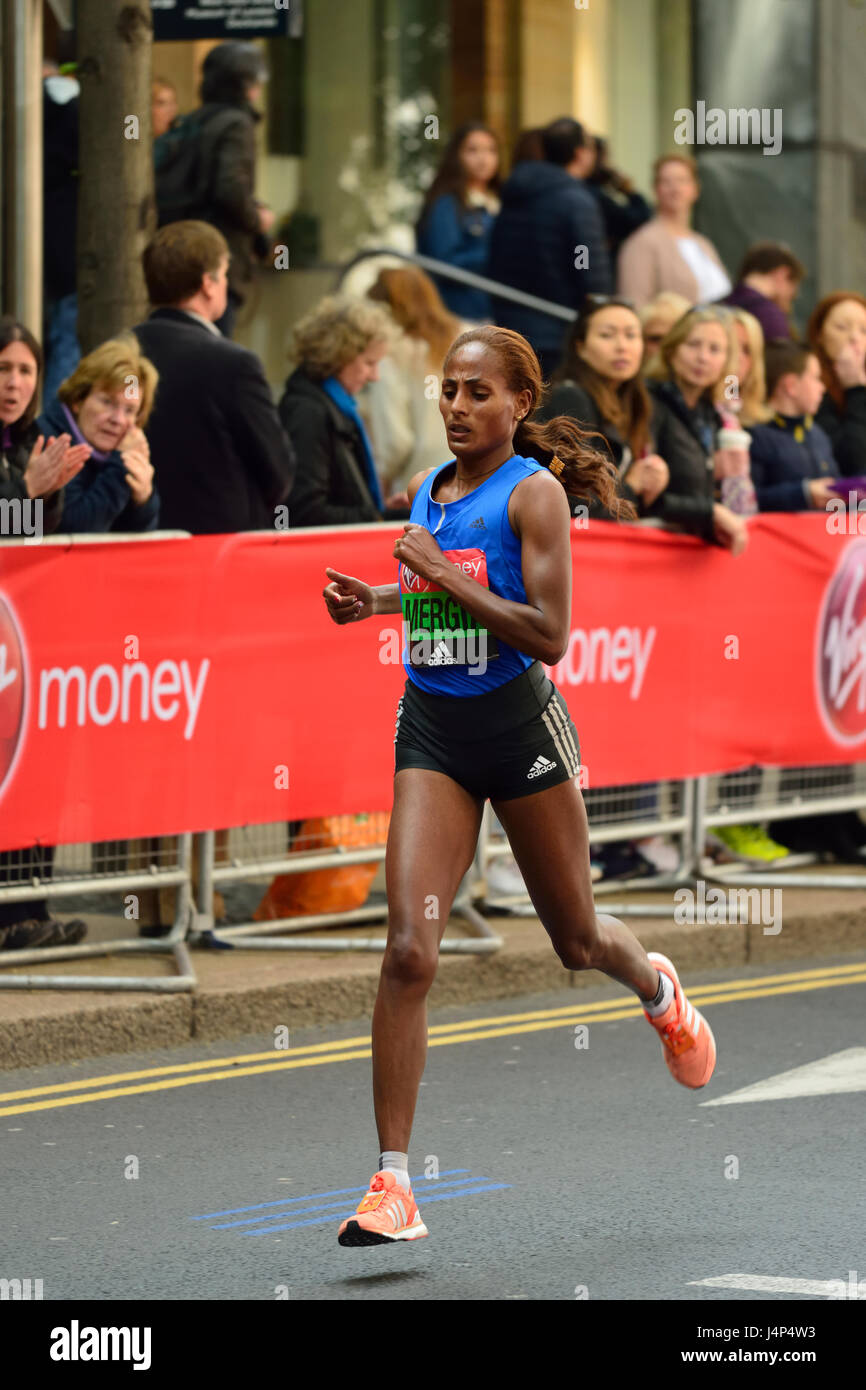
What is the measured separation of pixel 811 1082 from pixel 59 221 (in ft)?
21.6

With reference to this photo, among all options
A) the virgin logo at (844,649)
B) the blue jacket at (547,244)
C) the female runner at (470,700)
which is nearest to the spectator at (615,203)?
the blue jacket at (547,244)

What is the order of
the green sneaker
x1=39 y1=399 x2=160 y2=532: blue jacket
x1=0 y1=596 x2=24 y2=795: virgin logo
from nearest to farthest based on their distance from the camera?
x1=0 y1=596 x2=24 y2=795: virgin logo < x1=39 y1=399 x2=160 y2=532: blue jacket < the green sneaker

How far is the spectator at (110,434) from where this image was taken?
27.8 feet

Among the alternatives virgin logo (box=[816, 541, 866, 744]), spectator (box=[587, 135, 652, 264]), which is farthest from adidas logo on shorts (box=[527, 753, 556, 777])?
spectator (box=[587, 135, 652, 264])

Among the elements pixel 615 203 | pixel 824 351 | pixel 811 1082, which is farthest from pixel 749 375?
pixel 811 1082

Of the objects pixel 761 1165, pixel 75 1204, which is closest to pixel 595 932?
pixel 761 1165

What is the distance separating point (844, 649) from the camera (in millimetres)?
10555

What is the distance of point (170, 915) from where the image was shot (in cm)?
880

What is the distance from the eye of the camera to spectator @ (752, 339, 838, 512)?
11.1 metres

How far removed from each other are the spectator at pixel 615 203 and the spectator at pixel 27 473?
6.69 m

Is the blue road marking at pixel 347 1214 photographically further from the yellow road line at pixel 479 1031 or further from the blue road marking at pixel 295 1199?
the yellow road line at pixel 479 1031

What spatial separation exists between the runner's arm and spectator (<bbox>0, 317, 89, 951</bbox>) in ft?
9.18

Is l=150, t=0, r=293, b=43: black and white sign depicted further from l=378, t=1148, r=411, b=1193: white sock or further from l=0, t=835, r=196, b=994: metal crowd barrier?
l=378, t=1148, r=411, b=1193: white sock
